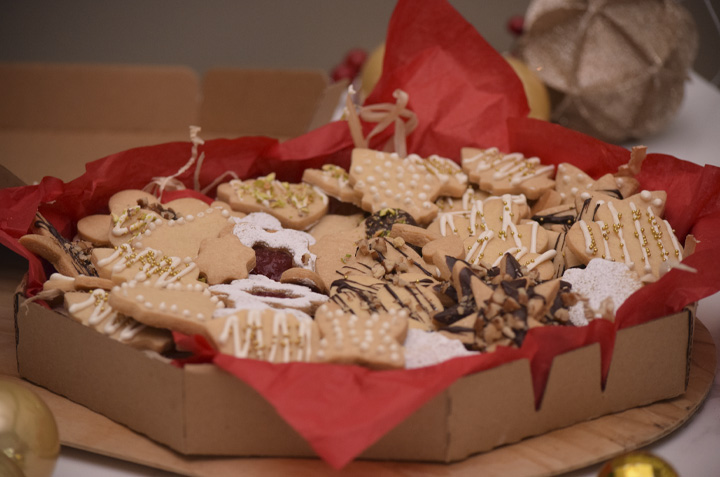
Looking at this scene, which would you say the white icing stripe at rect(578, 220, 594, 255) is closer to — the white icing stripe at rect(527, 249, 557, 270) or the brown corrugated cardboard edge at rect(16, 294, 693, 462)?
the white icing stripe at rect(527, 249, 557, 270)

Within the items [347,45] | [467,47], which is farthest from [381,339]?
[347,45]

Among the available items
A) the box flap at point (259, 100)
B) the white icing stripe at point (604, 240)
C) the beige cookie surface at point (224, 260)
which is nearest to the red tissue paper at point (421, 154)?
the white icing stripe at point (604, 240)

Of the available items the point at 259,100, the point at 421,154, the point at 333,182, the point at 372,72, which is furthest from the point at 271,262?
the point at 259,100

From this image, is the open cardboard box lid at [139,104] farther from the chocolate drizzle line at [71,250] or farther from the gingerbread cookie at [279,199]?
the chocolate drizzle line at [71,250]

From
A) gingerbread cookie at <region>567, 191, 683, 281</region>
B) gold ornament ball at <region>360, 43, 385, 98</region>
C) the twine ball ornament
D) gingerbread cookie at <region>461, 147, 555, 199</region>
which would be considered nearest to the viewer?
gingerbread cookie at <region>567, 191, 683, 281</region>

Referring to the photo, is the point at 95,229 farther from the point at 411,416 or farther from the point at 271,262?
the point at 411,416

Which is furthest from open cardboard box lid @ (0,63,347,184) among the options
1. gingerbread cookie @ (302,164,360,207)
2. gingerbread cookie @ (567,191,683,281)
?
gingerbread cookie @ (567,191,683,281)
